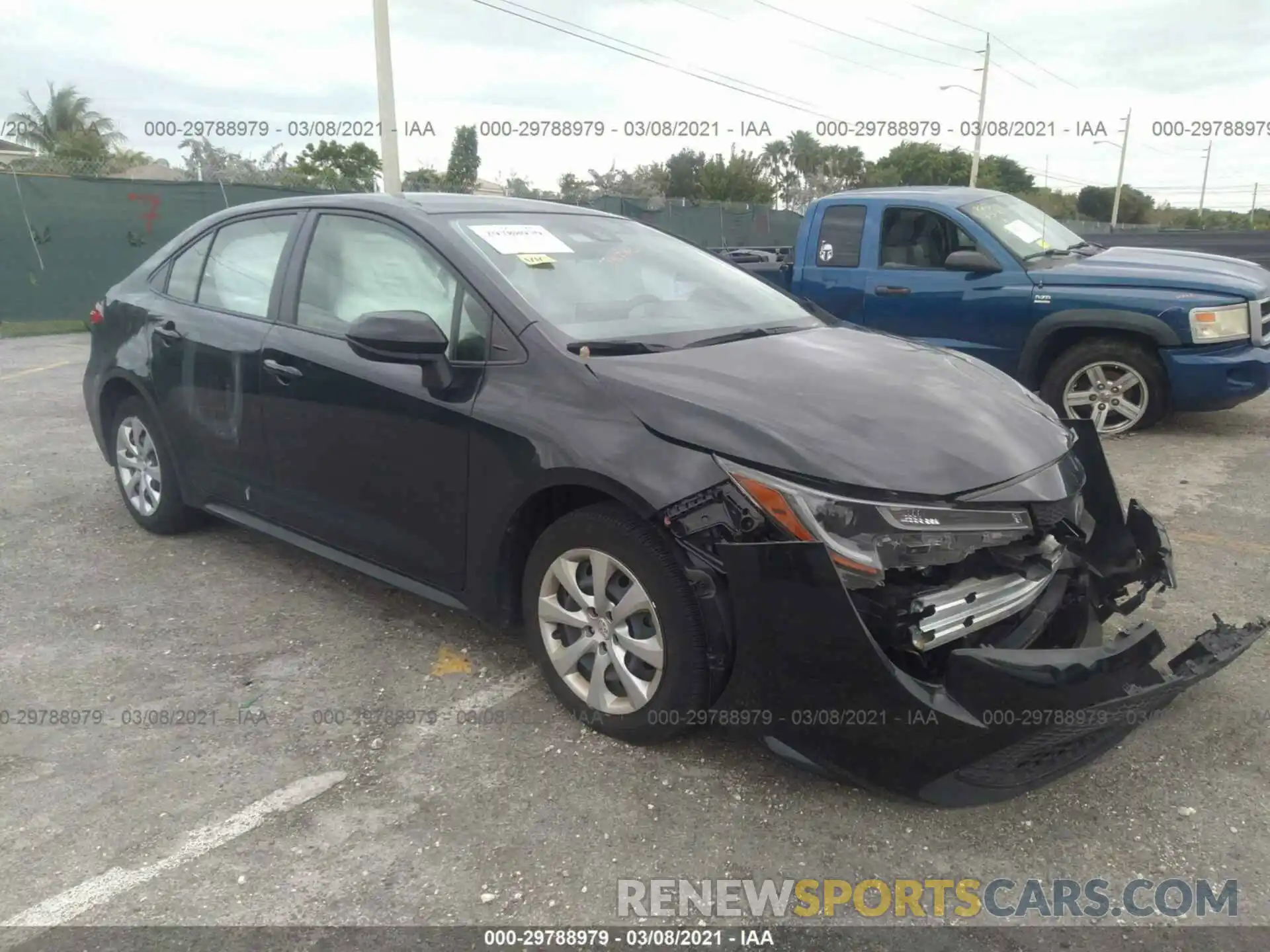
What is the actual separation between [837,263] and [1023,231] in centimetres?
137

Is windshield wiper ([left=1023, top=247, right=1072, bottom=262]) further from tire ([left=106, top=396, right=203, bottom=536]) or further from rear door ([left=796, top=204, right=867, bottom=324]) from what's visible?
tire ([left=106, top=396, right=203, bottom=536])

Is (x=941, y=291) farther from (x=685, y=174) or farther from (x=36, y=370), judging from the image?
(x=685, y=174)

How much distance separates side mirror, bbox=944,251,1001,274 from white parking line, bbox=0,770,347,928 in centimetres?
554

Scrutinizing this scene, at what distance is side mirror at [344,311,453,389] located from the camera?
119 inches

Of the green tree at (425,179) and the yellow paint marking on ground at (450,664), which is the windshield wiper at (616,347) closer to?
the yellow paint marking on ground at (450,664)

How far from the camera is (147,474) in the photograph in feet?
15.4

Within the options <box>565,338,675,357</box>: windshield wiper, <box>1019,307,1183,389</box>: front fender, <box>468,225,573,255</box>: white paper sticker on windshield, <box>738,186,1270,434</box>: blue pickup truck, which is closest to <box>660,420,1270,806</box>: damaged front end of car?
<box>565,338,675,357</box>: windshield wiper

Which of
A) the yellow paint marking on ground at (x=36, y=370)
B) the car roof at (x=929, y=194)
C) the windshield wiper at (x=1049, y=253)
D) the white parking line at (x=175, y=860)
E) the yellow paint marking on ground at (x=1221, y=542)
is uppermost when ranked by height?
the car roof at (x=929, y=194)

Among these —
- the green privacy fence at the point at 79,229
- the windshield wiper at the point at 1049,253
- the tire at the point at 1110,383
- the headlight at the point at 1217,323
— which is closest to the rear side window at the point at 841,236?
the windshield wiper at the point at 1049,253

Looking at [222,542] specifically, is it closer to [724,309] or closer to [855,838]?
[724,309]

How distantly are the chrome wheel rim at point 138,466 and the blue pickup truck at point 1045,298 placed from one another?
12.5 feet

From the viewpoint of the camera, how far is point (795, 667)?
7.95 feet

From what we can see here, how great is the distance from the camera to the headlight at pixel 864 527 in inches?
94.5

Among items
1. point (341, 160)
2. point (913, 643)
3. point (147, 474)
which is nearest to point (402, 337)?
point (913, 643)
